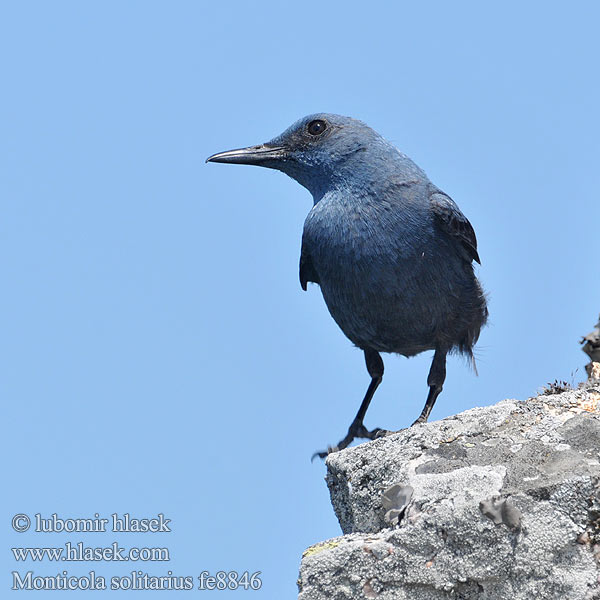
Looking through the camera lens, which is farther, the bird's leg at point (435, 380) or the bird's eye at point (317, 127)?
the bird's eye at point (317, 127)

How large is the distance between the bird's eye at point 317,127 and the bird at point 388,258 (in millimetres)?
197

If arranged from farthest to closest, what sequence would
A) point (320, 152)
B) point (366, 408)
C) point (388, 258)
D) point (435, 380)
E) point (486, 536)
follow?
1. point (320, 152)
2. point (366, 408)
3. point (435, 380)
4. point (388, 258)
5. point (486, 536)

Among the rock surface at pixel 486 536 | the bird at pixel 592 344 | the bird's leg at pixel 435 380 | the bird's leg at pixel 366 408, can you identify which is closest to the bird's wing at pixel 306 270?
the bird's leg at pixel 366 408

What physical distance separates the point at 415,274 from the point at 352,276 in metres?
0.49

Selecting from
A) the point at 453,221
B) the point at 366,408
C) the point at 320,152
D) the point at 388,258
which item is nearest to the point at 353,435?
the point at 366,408

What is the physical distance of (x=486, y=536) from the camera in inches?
199

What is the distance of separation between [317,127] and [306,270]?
1238 mm

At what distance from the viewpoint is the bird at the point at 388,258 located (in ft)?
26.0

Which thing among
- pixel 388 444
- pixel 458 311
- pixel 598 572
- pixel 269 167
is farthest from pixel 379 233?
pixel 598 572

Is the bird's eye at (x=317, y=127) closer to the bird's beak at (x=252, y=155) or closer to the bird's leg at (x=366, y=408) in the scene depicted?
the bird's beak at (x=252, y=155)

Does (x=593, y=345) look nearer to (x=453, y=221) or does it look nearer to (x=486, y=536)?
(x=453, y=221)

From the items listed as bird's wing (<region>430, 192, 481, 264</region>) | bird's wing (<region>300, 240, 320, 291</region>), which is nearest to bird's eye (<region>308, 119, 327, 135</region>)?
bird's wing (<region>300, 240, 320, 291</region>)

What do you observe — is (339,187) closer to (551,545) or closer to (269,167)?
(269,167)

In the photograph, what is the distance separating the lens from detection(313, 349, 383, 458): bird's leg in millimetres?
8172
